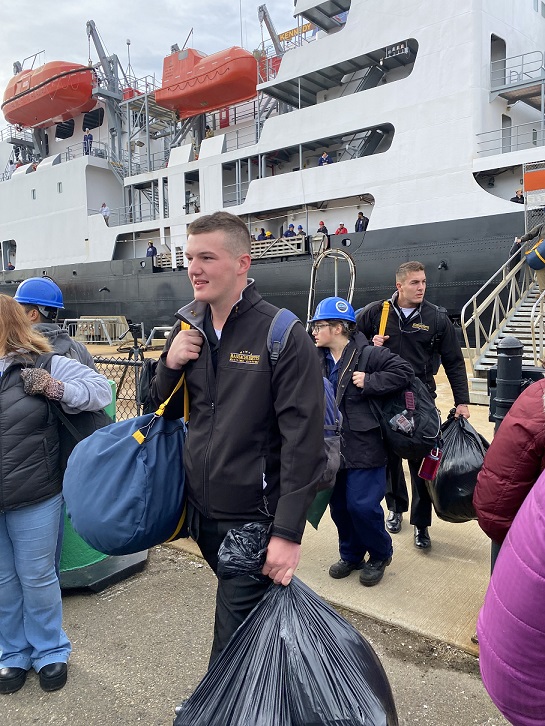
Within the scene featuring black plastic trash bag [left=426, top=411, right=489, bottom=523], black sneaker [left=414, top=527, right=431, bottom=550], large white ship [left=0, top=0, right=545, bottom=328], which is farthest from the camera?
large white ship [left=0, top=0, right=545, bottom=328]

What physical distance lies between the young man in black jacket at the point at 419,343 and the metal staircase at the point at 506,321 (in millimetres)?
3803

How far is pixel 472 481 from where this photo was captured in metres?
2.87

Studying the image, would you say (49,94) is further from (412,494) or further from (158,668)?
(158,668)

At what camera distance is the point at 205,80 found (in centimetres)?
1647

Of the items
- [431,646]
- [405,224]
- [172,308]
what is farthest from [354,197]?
[431,646]

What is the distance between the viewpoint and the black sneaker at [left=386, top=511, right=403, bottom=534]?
12.2 feet

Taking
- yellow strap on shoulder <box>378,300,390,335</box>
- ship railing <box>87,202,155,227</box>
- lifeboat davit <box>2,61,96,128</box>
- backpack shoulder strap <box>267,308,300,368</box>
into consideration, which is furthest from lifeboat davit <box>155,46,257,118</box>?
backpack shoulder strap <box>267,308,300,368</box>

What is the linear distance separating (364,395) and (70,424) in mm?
1523

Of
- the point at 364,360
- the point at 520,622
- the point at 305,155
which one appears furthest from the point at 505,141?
the point at 520,622

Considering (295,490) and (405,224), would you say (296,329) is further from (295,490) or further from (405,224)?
(405,224)

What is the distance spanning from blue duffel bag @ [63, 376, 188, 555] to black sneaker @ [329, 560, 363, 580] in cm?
156

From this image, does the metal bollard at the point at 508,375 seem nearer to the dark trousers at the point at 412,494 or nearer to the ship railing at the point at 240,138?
the dark trousers at the point at 412,494

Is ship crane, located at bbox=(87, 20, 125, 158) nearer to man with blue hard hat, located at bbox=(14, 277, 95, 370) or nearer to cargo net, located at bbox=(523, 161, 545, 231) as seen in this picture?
cargo net, located at bbox=(523, 161, 545, 231)

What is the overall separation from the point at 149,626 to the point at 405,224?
36.6 ft
